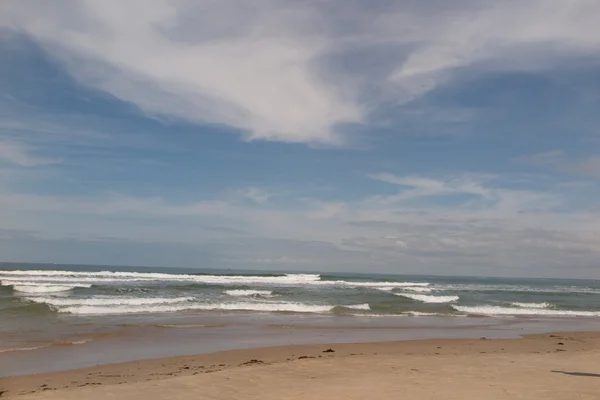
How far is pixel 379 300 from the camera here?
2762 cm

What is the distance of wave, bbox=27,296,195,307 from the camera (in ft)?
71.3

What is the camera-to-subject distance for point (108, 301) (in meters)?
23.2

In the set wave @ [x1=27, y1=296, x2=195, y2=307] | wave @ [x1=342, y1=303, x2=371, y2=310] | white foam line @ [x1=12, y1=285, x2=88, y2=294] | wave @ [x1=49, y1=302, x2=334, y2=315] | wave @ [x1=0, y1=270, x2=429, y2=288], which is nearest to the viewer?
wave @ [x1=49, y1=302, x2=334, y2=315]

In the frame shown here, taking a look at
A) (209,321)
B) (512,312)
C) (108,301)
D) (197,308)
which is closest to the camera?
(209,321)

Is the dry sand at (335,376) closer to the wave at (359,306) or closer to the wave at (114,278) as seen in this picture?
the wave at (359,306)

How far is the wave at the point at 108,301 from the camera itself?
2173 cm

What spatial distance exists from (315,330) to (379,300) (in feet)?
41.7

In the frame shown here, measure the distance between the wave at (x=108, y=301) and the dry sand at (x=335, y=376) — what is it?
12.9 meters

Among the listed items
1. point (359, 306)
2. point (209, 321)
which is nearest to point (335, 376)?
point (209, 321)

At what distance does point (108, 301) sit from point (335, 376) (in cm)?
1791

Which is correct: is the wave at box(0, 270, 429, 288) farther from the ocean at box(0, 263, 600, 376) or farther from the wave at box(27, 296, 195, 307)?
the wave at box(27, 296, 195, 307)

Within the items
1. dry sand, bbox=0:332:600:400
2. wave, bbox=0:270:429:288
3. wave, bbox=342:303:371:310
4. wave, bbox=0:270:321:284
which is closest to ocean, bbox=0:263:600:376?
wave, bbox=342:303:371:310

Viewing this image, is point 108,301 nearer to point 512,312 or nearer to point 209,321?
point 209,321

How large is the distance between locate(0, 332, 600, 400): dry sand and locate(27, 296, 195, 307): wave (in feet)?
42.4
